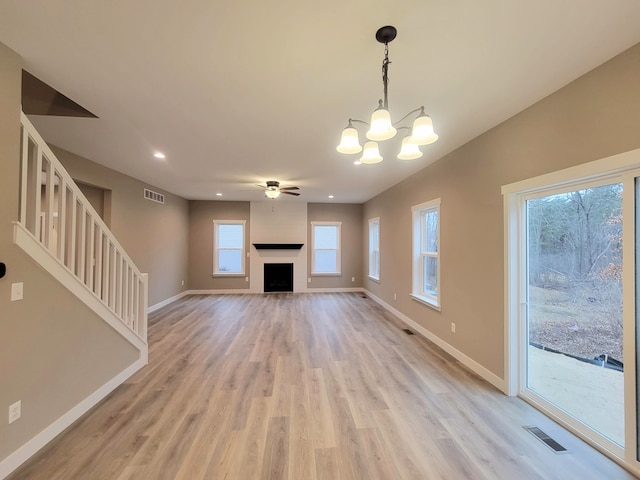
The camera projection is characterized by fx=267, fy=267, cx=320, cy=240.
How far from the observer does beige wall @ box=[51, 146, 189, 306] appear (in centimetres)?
412

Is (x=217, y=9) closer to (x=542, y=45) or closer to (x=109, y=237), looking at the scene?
(x=542, y=45)

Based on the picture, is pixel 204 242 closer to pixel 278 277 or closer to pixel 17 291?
pixel 278 277

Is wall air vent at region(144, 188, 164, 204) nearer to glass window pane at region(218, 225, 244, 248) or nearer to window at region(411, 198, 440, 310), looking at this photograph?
glass window pane at region(218, 225, 244, 248)

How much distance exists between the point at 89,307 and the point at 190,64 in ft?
7.18

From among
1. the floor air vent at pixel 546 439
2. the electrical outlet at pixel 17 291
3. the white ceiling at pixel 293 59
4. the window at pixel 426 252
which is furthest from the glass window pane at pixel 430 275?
the electrical outlet at pixel 17 291

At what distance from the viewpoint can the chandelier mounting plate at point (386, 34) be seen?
4.95ft

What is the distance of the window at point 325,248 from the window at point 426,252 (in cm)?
355

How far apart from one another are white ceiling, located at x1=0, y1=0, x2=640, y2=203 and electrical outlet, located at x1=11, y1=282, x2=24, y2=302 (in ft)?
4.98

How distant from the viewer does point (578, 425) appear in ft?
6.72

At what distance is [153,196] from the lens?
567 cm

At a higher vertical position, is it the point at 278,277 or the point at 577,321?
the point at 577,321

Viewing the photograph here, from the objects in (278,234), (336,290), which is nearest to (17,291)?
(278,234)

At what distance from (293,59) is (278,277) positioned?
259 inches

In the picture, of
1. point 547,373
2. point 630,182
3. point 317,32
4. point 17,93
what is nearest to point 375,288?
point 547,373
